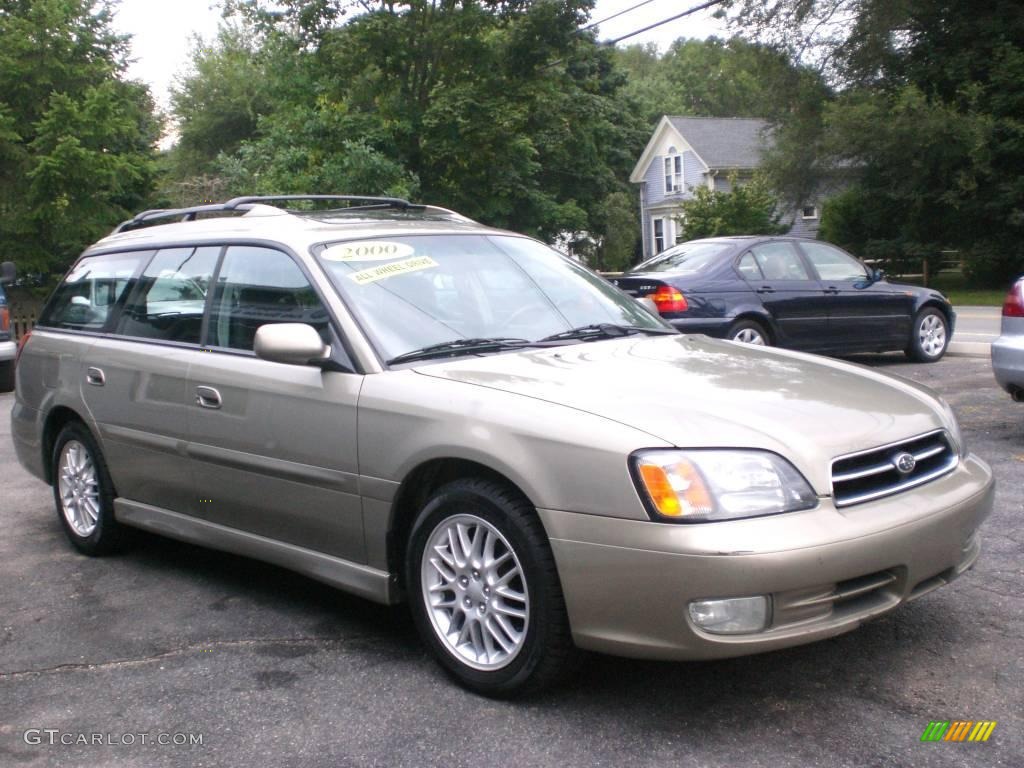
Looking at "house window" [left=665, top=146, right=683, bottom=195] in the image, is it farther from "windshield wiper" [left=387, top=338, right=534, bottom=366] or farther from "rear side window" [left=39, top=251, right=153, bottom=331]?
"windshield wiper" [left=387, top=338, right=534, bottom=366]

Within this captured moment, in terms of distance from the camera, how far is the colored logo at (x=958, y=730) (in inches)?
125

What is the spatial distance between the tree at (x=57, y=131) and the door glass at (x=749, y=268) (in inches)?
662

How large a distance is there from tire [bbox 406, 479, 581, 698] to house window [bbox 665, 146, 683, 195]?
50.3 metres

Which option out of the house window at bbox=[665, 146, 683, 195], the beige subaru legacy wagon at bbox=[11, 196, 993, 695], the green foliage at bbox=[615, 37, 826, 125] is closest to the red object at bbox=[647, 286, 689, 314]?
the beige subaru legacy wagon at bbox=[11, 196, 993, 695]

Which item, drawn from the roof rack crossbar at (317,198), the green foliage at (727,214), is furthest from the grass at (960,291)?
the roof rack crossbar at (317,198)

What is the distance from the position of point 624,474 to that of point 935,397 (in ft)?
5.16

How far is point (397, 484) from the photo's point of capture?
12.6 ft

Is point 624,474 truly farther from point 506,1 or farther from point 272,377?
point 506,1

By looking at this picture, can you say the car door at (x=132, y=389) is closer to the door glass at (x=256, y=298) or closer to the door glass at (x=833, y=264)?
the door glass at (x=256, y=298)

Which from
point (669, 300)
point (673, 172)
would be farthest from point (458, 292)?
point (673, 172)

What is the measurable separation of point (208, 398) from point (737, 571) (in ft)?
8.04

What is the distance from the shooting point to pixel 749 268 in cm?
1147

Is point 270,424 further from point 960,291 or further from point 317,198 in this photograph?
point 960,291

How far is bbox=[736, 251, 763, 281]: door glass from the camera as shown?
1140 centimetres
